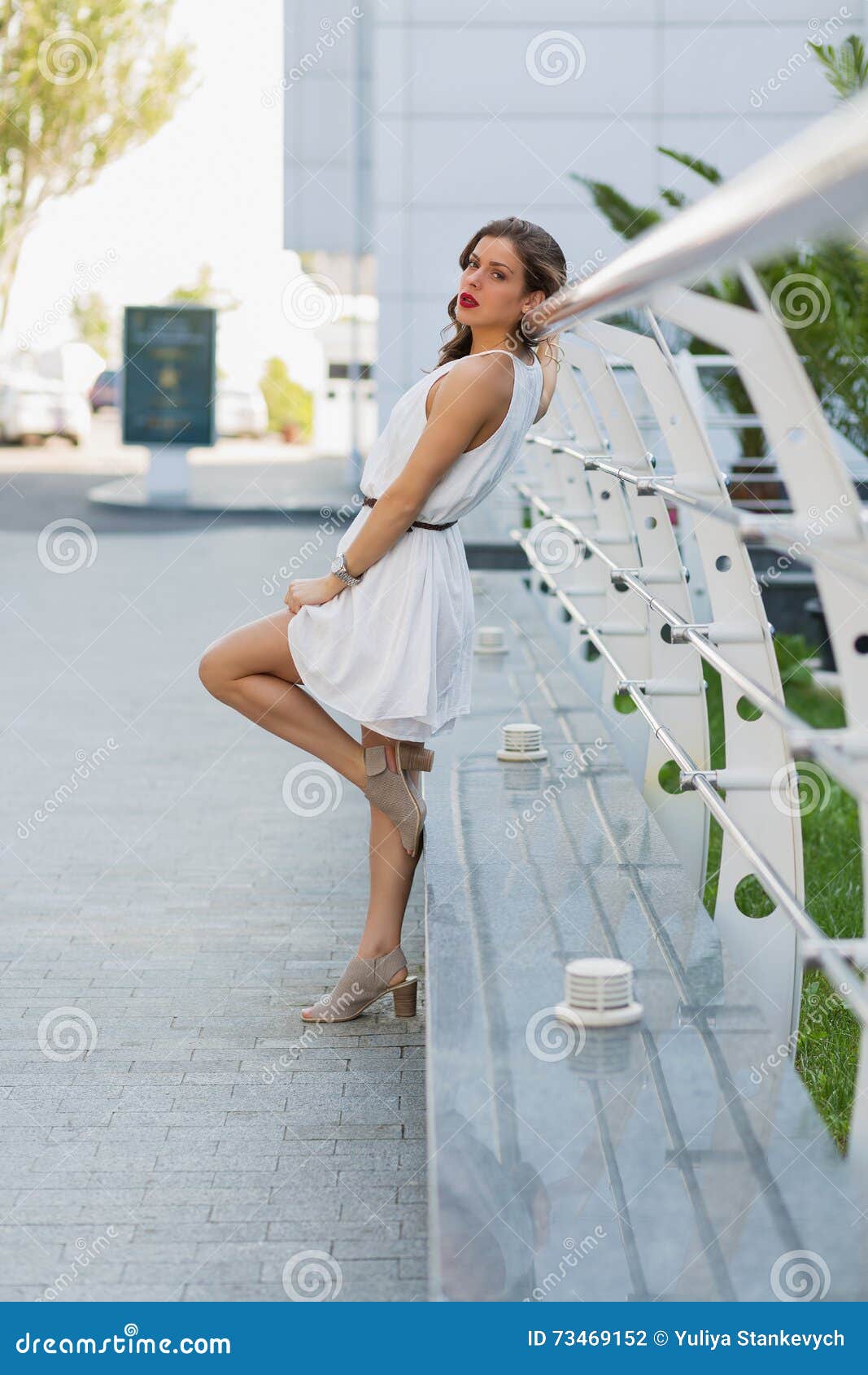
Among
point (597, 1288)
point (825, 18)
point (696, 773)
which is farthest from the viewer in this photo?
point (825, 18)

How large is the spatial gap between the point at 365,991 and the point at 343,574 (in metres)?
0.93

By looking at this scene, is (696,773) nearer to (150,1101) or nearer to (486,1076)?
(486,1076)

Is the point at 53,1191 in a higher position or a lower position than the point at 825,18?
lower

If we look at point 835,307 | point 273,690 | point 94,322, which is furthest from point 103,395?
point 273,690

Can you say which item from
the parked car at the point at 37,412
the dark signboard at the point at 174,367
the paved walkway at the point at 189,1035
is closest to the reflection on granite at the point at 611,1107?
→ the paved walkway at the point at 189,1035

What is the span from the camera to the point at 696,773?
2934 mm

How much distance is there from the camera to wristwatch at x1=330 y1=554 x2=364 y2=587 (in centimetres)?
347

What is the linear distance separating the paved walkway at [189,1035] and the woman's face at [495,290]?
4.98ft

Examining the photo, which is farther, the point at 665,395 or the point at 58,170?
the point at 58,170

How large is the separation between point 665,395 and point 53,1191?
74.1 inches

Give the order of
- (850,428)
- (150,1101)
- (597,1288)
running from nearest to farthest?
(597,1288)
(150,1101)
(850,428)

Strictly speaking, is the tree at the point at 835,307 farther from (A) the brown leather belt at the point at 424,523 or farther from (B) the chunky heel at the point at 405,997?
(B) the chunky heel at the point at 405,997

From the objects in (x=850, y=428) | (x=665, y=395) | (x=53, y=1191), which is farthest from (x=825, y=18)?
(x=53, y=1191)

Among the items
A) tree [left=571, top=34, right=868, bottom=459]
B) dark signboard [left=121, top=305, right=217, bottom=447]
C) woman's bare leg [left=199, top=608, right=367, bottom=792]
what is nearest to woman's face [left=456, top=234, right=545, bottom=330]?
woman's bare leg [left=199, top=608, right=367, bottom=792]
